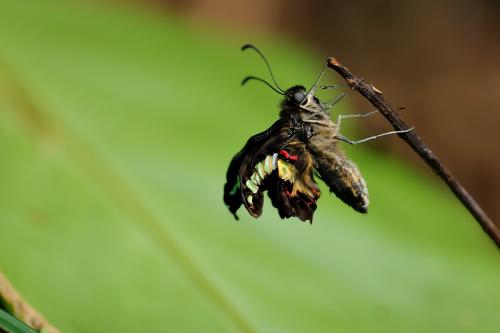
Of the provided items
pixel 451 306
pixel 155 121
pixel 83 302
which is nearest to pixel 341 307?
pixel 451 306

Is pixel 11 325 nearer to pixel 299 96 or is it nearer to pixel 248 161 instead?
pixel 248 161

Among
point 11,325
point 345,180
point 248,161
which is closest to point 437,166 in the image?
point 345,180

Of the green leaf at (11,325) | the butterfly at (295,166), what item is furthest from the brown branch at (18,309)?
the butterfly at (295,166)

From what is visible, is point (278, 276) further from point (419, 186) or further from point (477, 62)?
point (477, 62)

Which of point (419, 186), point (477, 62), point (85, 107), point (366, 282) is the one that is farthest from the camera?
point (477, 62)

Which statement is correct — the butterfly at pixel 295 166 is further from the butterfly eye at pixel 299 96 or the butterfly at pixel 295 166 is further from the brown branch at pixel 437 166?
the brown branch at pixel 437 166

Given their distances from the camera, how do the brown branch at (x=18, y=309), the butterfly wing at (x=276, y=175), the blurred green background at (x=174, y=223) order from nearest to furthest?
the brown branch at (x=18, y=309), the butterfly wing at (x=276, y=175), the blurred green background at (x=174, y=223)
